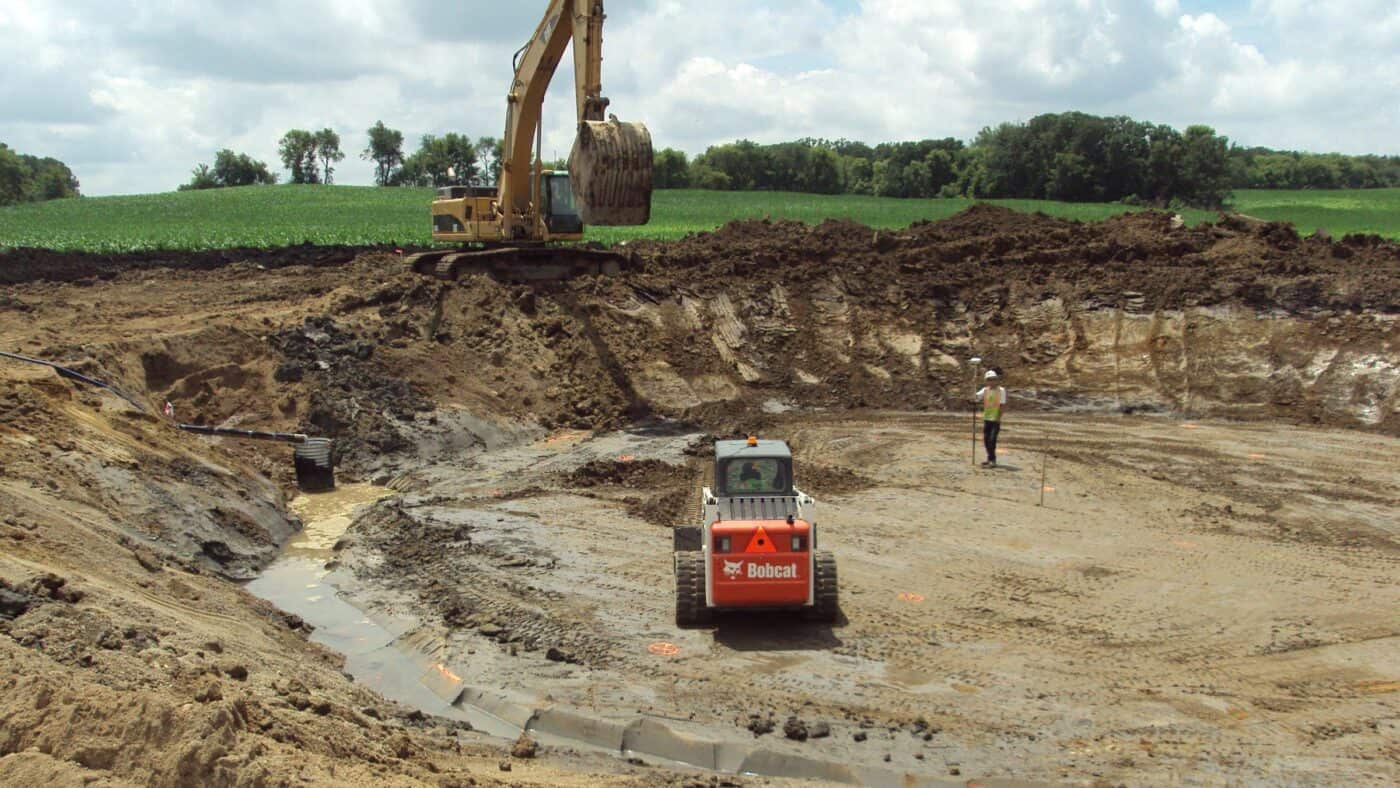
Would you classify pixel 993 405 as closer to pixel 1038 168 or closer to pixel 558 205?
pixel 558 205

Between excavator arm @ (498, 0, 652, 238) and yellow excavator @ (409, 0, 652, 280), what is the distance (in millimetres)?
15

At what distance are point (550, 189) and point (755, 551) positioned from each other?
14.5 meters

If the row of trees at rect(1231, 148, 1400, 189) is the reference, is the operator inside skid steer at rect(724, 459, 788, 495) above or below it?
below

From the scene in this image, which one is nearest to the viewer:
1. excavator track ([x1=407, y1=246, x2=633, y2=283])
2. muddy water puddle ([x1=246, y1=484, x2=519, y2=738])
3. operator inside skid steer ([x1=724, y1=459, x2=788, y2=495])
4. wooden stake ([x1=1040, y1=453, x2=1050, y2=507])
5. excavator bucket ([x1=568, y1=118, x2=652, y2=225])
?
muddy water puddle ([x1=246, y1=484, x2=519, y2=738])

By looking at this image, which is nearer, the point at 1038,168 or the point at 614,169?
the point at 614,169

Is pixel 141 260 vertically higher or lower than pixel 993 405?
higher

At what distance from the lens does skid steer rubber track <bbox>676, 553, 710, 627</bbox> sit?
10.2m

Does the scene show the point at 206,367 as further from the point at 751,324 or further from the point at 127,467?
the point at 751,324

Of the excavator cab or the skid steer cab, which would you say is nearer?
the skid steer cab

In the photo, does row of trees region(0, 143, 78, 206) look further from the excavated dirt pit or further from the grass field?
the excavated dirt pit

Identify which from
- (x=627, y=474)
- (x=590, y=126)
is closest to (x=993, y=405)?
(x=627, y=474)

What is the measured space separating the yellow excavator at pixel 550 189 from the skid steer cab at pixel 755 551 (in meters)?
7.01

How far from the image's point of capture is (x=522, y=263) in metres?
23.2

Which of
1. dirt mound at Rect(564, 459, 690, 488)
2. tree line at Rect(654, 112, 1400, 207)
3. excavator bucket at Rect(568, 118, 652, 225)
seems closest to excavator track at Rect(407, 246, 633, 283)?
excavator bucket at Rect(568, 118, 652, 225)
